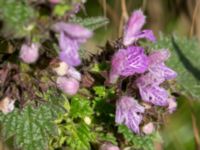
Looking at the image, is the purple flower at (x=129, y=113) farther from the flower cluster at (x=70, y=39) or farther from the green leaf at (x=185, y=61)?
the green leaf at (x=185, y=61)

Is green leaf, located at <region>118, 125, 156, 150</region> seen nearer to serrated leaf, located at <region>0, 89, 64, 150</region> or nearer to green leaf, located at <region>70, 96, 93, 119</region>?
green leaf, located at <region>70, 96, 93, 119</region>

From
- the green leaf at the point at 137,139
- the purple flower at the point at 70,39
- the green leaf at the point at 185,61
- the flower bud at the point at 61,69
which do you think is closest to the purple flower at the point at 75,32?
the purple flower at the point at 70,39

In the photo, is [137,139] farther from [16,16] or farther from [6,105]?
[16,16]

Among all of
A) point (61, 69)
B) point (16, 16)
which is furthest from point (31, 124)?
point (16, 16)

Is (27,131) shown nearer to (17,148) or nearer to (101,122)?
(17,148)

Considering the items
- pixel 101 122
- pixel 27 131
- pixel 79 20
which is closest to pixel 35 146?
pixel 27 131

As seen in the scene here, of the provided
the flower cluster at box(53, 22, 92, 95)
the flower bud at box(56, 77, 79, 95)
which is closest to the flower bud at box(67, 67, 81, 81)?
the flower bud at box(56, 77, 79, 95)
